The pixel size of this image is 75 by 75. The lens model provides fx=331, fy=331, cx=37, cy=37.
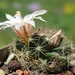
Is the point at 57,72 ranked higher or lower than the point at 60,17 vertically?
lower

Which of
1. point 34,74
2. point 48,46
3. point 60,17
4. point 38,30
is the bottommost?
point 34,74

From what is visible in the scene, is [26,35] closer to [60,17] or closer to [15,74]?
[15,74]

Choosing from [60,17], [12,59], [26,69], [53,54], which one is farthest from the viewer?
[60,17]

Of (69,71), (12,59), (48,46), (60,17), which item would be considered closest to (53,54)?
(48,46)

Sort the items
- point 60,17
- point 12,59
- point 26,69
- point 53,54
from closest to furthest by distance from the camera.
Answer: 1. point 53,54
2. point 26,69
3. point 12,59
4. point 60,17

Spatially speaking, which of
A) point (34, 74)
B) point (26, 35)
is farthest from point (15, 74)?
point (26, 35)

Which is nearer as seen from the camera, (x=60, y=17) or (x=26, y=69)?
(x=26, y=69)
